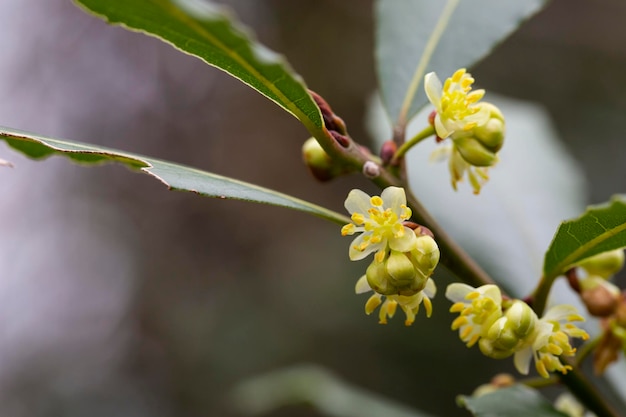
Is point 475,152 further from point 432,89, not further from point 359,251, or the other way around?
point 359,251

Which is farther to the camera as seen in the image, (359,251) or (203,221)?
(203,221)

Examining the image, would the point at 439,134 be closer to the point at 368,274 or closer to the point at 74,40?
the point at 368,274

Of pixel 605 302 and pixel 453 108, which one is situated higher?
pixel 453 108

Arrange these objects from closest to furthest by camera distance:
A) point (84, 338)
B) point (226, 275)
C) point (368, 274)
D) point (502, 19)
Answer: point (368, 274) < point (502, 19) < point (84, 338) < point (226, 275)

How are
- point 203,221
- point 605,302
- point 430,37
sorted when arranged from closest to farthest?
1. point 605,302
2. point 430,37
3. point 203,221

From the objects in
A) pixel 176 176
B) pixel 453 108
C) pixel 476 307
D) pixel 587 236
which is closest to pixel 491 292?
pixel 476 307

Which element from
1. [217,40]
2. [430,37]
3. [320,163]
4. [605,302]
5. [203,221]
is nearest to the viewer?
[217,40]

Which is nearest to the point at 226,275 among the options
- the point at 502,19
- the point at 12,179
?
the point at 12,179

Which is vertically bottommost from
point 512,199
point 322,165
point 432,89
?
point 512,199

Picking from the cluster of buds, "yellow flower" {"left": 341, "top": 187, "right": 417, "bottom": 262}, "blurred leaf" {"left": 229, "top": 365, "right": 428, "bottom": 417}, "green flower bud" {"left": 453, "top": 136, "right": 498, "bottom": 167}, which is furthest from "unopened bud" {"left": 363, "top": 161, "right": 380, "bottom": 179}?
"blurred leaf" {"left": 229, "top": 365, "right": 428, "bottom": 417}
